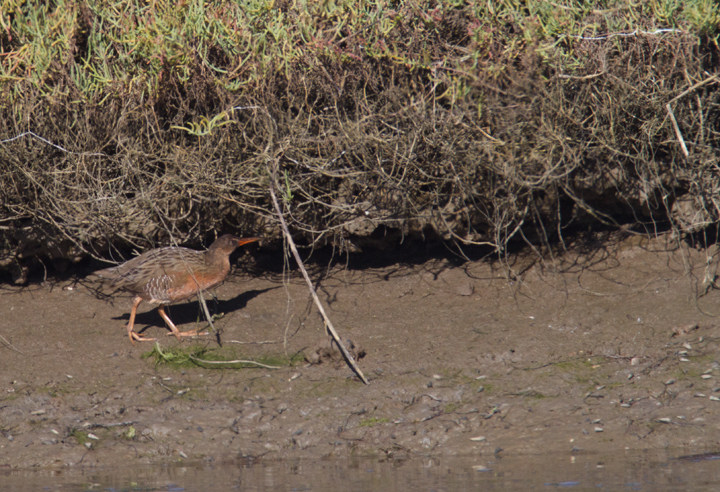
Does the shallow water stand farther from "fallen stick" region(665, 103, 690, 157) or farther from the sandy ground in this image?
"fallen stick" region(665, 103, 690, 157)

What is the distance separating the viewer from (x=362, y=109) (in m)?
6.34

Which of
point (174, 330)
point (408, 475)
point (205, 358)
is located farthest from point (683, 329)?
point (174, 330)

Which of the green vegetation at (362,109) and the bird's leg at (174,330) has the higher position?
the green vegetation at (362,109)

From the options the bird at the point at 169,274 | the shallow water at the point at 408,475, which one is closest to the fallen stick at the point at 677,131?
the shallow water at the point at 408,475

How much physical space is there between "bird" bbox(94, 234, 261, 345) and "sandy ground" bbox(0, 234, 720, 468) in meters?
0.32

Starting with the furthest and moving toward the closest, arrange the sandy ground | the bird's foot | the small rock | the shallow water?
1. the bird's foot
2. the small rock
3. the sandy ground
4. the shallow water

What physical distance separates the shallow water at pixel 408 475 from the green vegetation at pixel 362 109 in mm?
2339

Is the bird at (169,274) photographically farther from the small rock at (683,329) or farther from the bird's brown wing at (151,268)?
the small rock at (683,329)

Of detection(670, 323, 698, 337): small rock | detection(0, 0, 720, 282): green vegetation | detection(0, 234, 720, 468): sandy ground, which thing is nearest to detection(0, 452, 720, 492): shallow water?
detection(0, 234, 720, 468): sandy ground

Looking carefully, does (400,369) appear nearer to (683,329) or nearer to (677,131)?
(683,329)

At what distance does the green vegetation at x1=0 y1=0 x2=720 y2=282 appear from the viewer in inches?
239

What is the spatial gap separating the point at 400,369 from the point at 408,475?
140 centimetres

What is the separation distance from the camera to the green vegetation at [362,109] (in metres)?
6.07

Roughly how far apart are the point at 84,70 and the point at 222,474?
3.67 m
